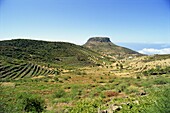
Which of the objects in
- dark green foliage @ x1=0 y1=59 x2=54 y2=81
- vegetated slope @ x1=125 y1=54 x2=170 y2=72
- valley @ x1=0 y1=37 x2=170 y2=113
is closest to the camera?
valley @ x1=0 y1=37 x2=170 y2=113

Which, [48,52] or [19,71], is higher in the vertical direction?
[48,52]

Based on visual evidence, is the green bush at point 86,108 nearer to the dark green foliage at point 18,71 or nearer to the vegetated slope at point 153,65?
the dark green foliage at point 18,71

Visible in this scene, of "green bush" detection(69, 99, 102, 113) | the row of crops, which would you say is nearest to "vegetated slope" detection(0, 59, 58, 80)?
the row of crops

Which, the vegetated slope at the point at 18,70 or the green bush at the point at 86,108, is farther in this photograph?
the vegetated slope at the point at 18,70

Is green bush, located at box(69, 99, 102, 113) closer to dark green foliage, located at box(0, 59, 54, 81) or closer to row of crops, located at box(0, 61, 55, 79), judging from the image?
dark green foliage, located at box(0, 59, 54, 81)

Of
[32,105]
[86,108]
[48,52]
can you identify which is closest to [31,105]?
[32,105]

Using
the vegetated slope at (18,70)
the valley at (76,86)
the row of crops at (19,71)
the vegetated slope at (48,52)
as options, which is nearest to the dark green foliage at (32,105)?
the valley at (76,86)

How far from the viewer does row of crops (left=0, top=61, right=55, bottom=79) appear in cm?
5379

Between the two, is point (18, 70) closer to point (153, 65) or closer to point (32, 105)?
point (153, 65)

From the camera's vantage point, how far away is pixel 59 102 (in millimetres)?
20906

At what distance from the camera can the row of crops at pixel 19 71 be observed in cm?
5379

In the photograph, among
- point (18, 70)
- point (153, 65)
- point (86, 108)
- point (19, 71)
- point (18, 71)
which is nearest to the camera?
point (86, 108)

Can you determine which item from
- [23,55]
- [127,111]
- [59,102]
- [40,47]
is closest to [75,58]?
[40,47]

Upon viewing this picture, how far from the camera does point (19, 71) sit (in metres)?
59.4
